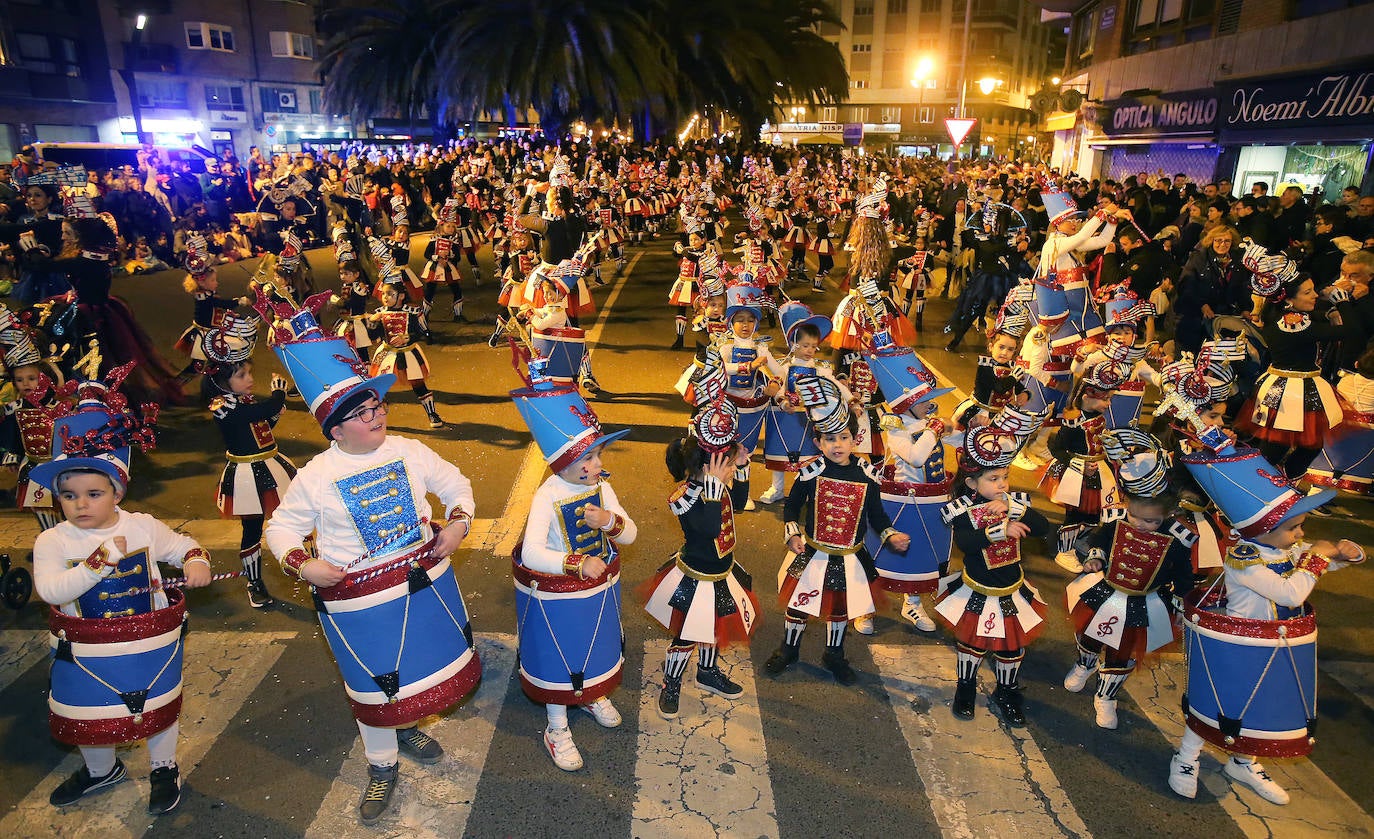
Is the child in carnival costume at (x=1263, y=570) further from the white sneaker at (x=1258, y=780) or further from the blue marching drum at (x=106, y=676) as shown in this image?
the blue marching drum at (x=106, y=676)

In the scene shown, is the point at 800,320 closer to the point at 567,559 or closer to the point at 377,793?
the point at 567,559

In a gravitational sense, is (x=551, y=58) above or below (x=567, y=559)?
above

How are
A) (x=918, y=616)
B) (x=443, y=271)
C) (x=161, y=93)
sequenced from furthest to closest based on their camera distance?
(x=161, y=93), (x=443, y=271), (x=918, y=616)

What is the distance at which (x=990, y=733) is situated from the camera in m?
4.79

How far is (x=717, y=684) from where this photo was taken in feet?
16.8

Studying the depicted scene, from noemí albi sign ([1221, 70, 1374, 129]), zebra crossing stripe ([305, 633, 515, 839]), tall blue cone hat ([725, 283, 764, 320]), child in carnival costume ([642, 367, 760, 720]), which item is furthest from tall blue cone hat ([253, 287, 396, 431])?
noemí albi sign ([1221, 70, 1374, 129])

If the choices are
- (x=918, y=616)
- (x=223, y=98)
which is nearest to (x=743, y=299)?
(x=918, y=616)

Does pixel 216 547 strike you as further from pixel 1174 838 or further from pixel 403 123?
pixel 403 123

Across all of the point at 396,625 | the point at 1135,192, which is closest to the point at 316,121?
the point at 1135,192

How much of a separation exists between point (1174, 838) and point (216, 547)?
275 inches

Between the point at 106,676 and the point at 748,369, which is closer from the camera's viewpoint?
the point at 106,676

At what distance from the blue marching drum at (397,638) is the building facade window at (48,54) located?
4933 centimetres

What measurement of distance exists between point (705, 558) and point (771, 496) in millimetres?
3335

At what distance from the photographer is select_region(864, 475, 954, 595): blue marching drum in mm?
5602
